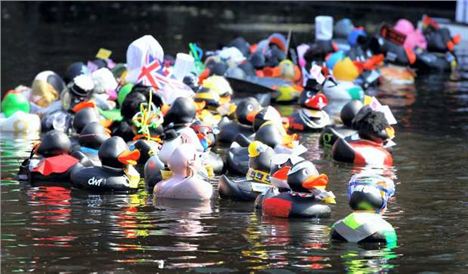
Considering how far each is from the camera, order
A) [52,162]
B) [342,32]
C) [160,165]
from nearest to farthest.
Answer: [160,165]
[52,162]
[342,32]

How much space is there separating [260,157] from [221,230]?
64.6 inches

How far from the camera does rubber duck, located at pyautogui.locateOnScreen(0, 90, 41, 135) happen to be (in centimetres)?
1866

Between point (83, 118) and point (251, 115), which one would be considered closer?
point (83, 118)

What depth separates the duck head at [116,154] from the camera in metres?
14.1

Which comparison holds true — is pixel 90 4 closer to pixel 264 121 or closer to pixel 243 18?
pixel 243 18

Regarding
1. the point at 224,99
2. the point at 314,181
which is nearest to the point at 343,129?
the point at 224,99

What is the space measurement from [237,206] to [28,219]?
2192mm

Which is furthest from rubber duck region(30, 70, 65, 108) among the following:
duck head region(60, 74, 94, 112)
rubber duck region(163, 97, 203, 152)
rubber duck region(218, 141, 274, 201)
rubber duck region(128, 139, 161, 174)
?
rubber duck region(218, 141, 274, 201)

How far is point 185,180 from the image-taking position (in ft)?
45.3

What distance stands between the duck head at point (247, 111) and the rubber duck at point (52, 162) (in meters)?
3.14

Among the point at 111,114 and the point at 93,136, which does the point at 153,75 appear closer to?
the point at 111,114

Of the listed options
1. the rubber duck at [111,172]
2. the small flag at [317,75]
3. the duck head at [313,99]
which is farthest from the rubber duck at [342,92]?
the rubber duck at [111,172]

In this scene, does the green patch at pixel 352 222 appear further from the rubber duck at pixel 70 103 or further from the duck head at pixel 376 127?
the rubber duck at pixel 70 103

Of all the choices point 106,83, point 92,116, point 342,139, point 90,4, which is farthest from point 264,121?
point 90,4
